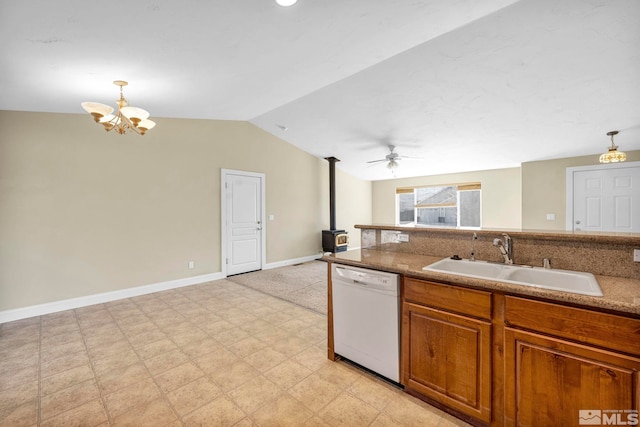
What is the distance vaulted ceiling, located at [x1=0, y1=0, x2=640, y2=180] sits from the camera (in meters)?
2.02

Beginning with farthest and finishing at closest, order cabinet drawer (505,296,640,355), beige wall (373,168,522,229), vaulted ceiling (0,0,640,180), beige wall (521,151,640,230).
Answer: beige wall (373,168,522,229), beige wall (521,151,640,230), vaulted ceiling (0,0,640,180), cabinet drawer (505,296,640,355)

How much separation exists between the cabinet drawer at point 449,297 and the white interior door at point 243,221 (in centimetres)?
406

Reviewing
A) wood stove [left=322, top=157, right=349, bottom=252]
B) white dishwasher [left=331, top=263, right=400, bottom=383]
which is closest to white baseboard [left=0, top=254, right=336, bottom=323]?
wood stove [left=322, top=157, right=349, bottom=252]

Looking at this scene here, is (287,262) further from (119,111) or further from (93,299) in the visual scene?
(119,111)

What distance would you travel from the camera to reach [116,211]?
3.95 m

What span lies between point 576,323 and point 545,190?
526 centimetres

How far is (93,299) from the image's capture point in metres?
3.78

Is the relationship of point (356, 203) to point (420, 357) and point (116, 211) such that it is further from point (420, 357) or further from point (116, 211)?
point (420, 357)

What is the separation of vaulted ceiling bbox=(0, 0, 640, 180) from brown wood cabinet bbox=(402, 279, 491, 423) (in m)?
2.13

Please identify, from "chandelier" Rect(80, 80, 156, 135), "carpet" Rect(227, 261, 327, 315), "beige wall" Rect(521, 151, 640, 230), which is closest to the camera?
"chandelier" Rect(80, 80, 156, 135)

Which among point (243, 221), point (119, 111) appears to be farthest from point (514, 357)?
point (243, 221)

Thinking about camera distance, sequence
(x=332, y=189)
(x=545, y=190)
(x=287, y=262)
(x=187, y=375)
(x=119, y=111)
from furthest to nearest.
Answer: (x=332, y=189) < (x=287, y=262) < (x=545, y=190) < (x=119, y=111) < (x=187, y=375)

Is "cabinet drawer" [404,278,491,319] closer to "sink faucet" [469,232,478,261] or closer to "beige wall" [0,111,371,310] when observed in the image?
"sink faucet" [469,232,478,261]

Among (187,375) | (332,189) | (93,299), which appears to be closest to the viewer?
(187,375)
